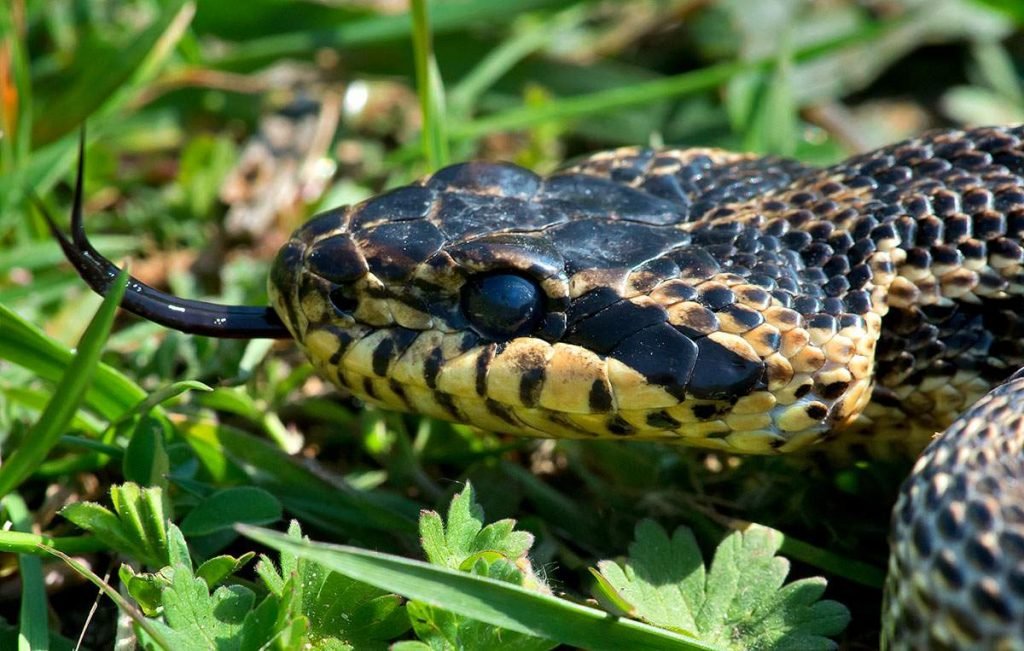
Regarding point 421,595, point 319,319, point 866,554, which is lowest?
point 866,554

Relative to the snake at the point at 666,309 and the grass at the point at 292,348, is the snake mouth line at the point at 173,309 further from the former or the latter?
the grass at the point at 292,348

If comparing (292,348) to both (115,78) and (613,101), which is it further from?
(613,101)

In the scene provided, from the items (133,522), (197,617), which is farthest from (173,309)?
(197,617)

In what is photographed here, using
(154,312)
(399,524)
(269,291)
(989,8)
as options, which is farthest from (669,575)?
(989,8)

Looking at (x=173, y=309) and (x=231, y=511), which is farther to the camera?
(x=173, y=309)

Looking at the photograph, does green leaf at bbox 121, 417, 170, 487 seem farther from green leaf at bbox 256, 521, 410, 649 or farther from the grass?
green leaf at bbox 256, 521, 410, 649

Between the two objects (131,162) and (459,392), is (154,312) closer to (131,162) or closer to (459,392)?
(459,392)
